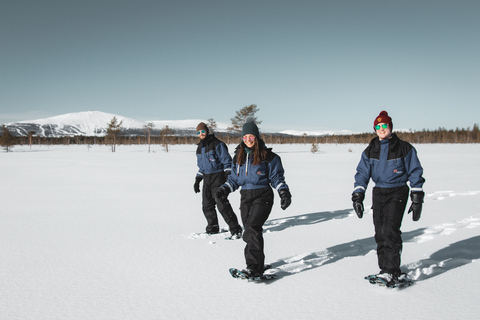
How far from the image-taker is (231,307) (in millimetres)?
3033

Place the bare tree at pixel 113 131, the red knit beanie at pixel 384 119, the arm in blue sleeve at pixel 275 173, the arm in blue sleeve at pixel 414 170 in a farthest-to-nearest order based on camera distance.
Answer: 1. the bare tree at pixel 113 131
2. the arm in blue sleeve at pixel 275 173
3. the red knit beanie at pixel 384 119
4. the arm in blue sleeve at pixel 414 170

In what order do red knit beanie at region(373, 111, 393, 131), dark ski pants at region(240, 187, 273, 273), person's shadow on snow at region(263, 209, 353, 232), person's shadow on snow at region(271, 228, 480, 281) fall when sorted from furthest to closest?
1. person's shadow on snow at region(263, 209, 353, 232)
2. person's shadow on snow at region(271, 228, 480, 281)
3. dark ski pants at region(240, 187, 273, 273)
4. red knit beanie at region(373, 111, 393, 131)

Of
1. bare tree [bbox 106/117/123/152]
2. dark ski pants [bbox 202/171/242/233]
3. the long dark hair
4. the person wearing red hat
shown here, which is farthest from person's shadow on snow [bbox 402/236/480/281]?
bare tree [bbox 106/117/123/152]

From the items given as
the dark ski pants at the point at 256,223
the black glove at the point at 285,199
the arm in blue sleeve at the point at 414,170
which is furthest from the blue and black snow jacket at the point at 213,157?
the arm in blue sleeve at the point at 414,170

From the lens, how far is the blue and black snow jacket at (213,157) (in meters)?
5.42

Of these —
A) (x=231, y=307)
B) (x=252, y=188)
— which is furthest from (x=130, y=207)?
(x=231, y=307)

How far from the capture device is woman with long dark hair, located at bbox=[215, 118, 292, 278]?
372 cm

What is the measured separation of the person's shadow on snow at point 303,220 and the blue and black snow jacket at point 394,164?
2.76m

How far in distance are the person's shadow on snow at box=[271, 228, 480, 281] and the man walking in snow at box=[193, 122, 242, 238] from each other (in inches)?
52.3

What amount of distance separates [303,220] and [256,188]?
327 centimetres

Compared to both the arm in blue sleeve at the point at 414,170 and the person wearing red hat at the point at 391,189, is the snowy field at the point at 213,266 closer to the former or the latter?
the person wearing red hat at the point at 391,189

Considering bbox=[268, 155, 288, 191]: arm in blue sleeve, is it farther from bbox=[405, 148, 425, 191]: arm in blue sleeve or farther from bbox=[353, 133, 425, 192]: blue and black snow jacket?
bbox=[405, 148, 425, 191]: arm in blue sleeve

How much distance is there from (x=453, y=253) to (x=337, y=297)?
233cm

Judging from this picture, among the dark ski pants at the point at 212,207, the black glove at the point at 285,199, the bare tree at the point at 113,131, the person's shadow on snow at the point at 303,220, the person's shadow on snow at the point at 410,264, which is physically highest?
the bare tree at the point at 113,131
